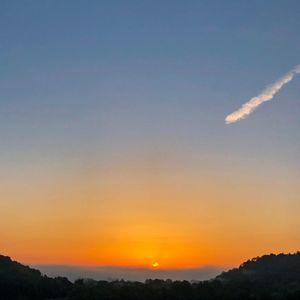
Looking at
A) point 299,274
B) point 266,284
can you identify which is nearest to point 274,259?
point 299,274

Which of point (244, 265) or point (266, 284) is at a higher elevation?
point (244, 265)

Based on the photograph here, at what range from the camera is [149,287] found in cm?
8288

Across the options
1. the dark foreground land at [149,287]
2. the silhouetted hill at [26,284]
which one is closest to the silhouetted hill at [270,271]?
the dark foreground land at [149,287]

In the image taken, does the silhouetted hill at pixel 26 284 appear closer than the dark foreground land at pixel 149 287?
No

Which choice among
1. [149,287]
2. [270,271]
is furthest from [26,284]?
[270,271]

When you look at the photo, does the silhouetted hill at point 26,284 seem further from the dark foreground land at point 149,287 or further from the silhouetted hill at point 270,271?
the silhouetted hill at point 270,271

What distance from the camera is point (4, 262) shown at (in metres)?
100

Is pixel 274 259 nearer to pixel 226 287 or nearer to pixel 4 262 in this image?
pixel 226 287

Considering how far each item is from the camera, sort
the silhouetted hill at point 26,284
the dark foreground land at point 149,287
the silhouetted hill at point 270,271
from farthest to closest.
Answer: the silhouetted hill at point 270,271, the silhouetted hill at point 26,284, the dark foreground land at point 149,287

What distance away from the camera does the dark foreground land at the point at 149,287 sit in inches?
3046

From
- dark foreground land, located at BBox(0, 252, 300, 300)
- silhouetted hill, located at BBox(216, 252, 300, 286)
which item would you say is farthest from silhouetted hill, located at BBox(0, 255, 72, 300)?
silhouetted hill, located at BBox(216, 252, 300, 286)

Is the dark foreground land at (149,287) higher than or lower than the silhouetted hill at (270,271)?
lower

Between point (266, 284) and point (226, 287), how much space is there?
873 centimetres

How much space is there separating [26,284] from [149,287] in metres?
16.9
